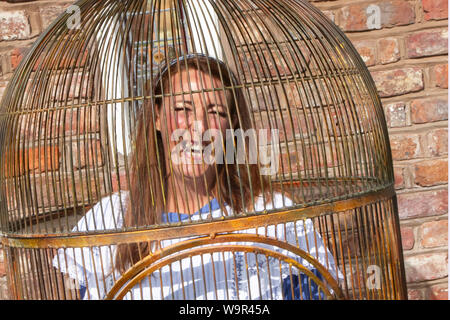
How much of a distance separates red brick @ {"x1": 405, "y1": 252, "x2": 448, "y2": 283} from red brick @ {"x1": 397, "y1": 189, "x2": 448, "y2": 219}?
0.12 meters

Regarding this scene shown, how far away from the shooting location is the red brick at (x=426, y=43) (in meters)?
1.48

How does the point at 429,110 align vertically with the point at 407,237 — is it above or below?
above

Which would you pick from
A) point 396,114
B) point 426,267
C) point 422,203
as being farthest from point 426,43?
point 426,267

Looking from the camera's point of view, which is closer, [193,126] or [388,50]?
[193,126]

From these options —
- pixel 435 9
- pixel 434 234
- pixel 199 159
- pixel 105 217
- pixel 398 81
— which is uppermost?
pixel 435 9

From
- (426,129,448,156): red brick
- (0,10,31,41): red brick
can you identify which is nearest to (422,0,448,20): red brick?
(426,129,448,156): red brick

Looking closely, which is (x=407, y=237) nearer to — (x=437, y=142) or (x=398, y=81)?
(x=437, y=142)

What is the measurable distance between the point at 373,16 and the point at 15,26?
3.10 ft

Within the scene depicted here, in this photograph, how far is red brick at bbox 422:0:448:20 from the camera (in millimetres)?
1472

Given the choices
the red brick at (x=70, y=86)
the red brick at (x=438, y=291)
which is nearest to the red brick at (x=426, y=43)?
the red brick at (x=438, y=291)

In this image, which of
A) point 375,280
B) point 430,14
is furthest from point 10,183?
point 430,14

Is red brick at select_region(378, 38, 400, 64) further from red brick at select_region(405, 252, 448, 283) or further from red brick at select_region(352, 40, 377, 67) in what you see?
red brick at select_region(405, 252, 448, 283)

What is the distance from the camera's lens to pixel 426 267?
61.4 inches
